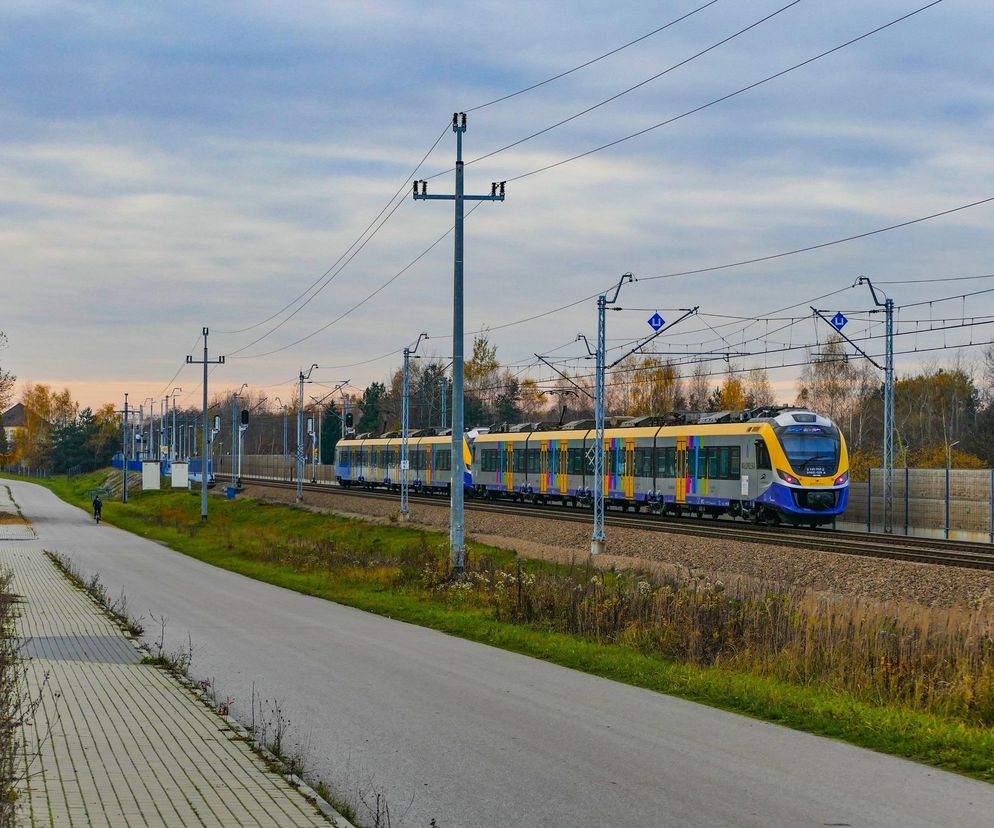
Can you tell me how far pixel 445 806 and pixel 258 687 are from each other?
17.2ft

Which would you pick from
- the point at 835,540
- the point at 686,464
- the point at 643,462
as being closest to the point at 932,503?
the point at 835,540

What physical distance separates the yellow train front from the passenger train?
0.12 ft

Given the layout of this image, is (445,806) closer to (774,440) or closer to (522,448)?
(774,440)

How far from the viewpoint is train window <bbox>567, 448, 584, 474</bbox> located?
2101 inches

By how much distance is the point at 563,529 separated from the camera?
4047 centimetres

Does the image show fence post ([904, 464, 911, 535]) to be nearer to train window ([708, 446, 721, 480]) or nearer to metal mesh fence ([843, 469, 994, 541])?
metal mesh fence ([843, 469, 994, 541])

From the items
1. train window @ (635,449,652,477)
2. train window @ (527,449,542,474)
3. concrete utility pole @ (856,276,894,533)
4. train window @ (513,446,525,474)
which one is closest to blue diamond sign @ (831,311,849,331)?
concrete utility pole @ (856,276,894,533)

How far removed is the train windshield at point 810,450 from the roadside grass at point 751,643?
13.3 metres

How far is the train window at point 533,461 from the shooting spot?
192 ft

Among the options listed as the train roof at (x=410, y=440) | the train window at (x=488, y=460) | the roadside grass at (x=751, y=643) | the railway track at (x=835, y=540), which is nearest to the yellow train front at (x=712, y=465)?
the railway track at (x=835, y=540)

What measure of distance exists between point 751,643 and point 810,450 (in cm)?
2463

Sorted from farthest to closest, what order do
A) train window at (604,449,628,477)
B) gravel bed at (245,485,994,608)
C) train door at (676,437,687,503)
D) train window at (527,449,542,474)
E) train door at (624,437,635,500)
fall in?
train window at (527,449,542,474), train window at (604,449,628,477), train door at (624,437,635,500), train door at (676,437,687,503), gravel bed at (245,485,994,608)

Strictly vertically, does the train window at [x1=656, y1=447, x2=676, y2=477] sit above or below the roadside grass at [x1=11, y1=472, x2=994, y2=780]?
above

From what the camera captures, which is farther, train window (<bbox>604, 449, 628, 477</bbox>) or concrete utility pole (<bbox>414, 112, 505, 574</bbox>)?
train window (<bbox>604, 449, 628, 477</bbox>)
